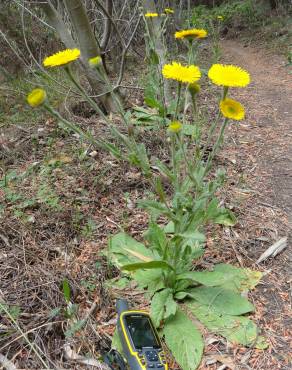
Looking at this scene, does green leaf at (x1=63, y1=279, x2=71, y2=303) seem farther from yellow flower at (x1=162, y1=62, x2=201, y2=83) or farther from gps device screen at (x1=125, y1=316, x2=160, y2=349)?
yellow flower at (x1=162, y1=62, x2=201, y2=83)

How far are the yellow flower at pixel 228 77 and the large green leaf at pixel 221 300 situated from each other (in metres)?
1.19

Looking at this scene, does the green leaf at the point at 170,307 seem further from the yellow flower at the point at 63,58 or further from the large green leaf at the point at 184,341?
the yellow flower at the point at 63,58

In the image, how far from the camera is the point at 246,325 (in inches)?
77.1

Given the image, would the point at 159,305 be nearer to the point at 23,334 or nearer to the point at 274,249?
the point at 23,334

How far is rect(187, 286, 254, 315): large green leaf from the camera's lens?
2.02 meters

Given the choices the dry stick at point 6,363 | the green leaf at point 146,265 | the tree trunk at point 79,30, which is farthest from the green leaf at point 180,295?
the tree trunk at point 79,30

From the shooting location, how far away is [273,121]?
452cm

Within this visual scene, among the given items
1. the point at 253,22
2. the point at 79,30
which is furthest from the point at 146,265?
the point at 253,22

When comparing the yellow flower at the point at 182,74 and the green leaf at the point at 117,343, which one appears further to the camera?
the green leaf at the point at 117,343

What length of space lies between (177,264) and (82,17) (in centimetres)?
281

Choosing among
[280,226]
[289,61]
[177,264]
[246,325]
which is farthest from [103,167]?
[289,61]

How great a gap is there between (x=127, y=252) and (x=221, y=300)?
0.63m

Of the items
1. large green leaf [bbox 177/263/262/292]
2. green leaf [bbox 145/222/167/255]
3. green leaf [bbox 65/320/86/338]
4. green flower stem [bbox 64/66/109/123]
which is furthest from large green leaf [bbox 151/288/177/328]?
green flower stem [bbox 64/66/109/123]

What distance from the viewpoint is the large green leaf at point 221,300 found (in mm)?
2020
